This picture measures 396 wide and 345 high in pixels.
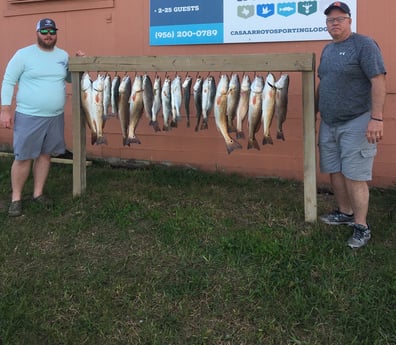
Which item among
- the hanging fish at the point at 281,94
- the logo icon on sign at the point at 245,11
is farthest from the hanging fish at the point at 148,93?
the logo icon on sign at the point at 245,11

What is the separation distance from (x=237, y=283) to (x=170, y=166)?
3186 millimetres

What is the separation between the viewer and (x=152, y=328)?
304cm

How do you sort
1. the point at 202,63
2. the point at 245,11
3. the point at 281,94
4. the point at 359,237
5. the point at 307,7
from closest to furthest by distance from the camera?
the point at 359,237, the point at 281,94, the point at 202,63, the point at 307,7, the point at 245,11

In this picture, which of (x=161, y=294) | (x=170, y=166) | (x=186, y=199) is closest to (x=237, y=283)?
(x=161, y=294)

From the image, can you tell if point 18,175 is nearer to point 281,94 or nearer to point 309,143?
point 281,94

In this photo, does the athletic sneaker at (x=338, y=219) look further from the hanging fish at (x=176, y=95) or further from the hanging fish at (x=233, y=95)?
the hanging fish at (x=176, y=95)

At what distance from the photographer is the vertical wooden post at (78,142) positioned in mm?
4973

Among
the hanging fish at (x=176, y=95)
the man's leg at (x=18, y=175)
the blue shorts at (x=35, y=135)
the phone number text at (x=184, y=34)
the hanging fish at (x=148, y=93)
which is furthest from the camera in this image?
the phone number text at (x=184, y=34)

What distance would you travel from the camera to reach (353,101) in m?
3.82

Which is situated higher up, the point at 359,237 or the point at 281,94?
the point at 281,94

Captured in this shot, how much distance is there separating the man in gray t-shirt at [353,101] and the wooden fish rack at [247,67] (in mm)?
154

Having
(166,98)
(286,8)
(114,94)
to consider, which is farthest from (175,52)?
(166,98)

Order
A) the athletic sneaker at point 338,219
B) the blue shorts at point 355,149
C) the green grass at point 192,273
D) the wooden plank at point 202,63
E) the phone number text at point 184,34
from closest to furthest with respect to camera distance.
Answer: the green grass at point 192,273
the blue shorts at point 355,149
the wooden plank at point 202,63
the athletic sneaker at point 338,219
the phone number text at point 184,34

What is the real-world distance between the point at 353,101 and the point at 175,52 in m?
2.91
